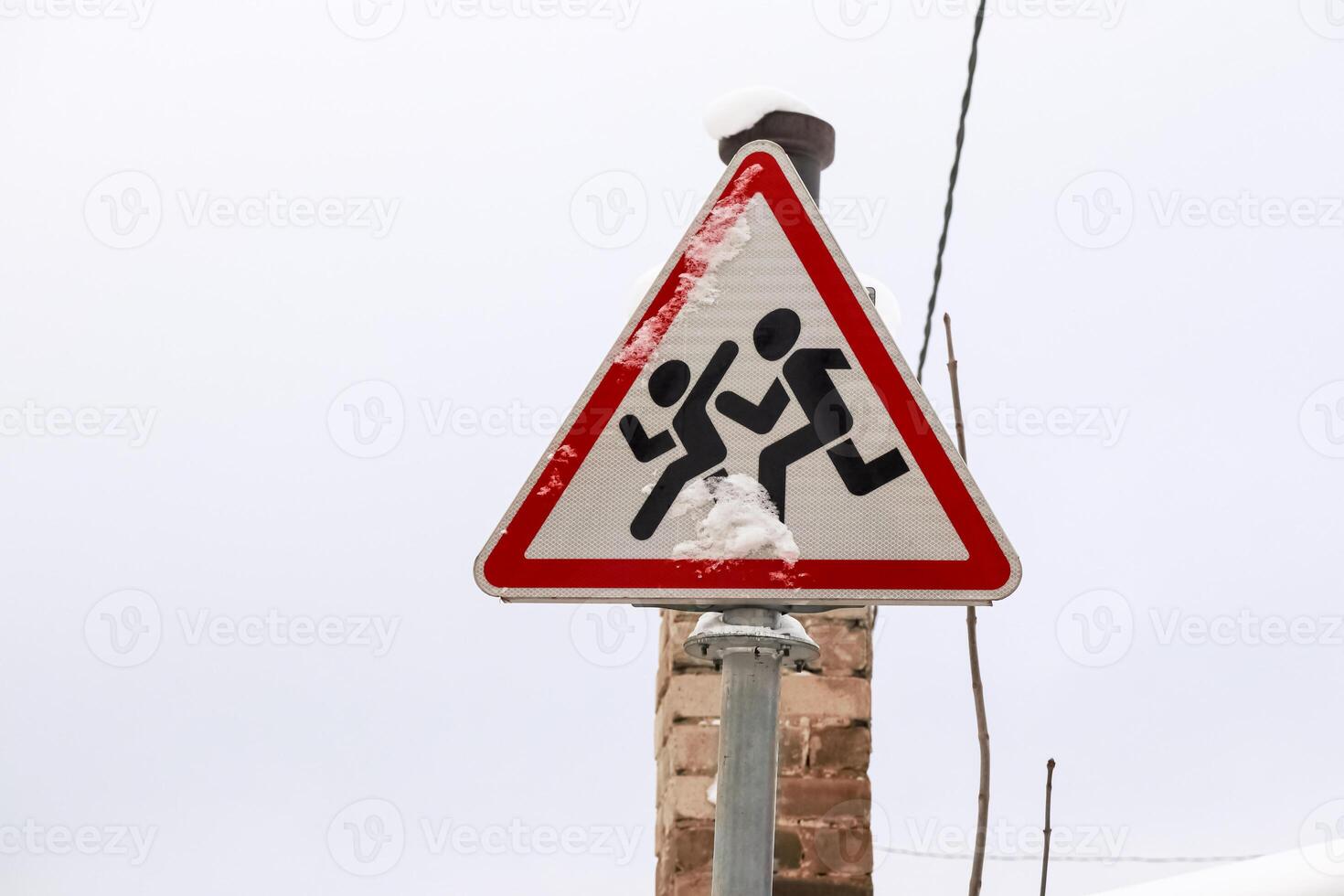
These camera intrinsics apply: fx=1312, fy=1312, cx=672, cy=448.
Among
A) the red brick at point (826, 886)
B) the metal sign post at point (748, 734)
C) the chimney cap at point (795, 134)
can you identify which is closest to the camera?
the metal sign post at point (748, 734)

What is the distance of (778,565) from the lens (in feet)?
4.57

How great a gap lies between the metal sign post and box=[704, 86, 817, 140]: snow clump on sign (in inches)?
26.0

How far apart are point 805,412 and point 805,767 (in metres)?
1.49

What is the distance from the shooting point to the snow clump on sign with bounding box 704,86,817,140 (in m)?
1.67

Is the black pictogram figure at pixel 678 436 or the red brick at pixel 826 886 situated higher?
the black pictogram figure at pixel 678 436

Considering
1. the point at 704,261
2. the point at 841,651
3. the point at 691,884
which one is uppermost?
the point at 704,261

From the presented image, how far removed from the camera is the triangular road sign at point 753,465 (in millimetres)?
1403

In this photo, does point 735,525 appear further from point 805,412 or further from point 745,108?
point 745,108

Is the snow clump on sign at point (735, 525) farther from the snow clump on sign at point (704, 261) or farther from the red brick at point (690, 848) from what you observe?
the red brick at point (690, 848)

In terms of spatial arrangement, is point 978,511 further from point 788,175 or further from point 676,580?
point 788,175

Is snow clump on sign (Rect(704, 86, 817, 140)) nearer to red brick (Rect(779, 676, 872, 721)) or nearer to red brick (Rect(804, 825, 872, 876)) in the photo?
red brick (Rect(779, 676, 872, 721))

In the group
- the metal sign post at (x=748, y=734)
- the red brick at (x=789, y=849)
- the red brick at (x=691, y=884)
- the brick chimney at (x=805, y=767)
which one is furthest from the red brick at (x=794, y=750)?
the metal sign post at (x=748, y=734)

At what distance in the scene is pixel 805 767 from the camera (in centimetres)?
276

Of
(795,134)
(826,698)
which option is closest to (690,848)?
(826,698)
